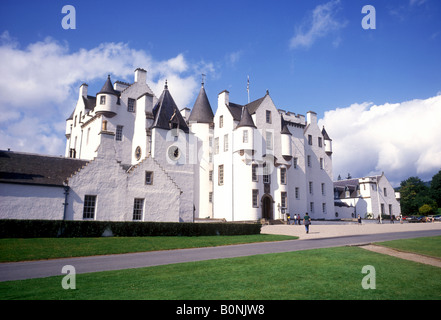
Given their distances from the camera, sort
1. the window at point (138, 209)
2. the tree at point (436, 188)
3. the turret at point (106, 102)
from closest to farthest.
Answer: the window at point (138, 209) → the turret at point (106, 102) → the tree at point (436, 188)

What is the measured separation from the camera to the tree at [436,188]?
9812cm

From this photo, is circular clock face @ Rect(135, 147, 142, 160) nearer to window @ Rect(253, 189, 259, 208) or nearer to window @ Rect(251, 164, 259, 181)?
window @ Rect(251, 164, 259, 181)

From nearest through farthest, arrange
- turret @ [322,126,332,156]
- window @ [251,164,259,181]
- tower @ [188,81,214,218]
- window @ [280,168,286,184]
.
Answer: window @ [251,164,259,181], tower @ [188,81,214,218], window @ [280,168,286,184], turret @ [322,126,332,156]

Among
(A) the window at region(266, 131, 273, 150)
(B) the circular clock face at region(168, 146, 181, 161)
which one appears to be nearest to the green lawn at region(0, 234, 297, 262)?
(B) the circular clock face at region(168, 146, 181, 161)

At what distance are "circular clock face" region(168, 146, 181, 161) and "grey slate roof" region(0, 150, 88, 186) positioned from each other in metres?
11.6

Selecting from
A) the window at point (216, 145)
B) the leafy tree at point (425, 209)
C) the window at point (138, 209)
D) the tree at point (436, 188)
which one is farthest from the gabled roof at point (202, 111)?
the tree at point (436, 188)

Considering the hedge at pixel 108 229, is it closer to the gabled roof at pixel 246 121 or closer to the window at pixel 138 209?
the window at pixel 138 209

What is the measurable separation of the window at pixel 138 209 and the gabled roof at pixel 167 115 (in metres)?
11.4

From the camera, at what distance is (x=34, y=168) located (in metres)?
25.4

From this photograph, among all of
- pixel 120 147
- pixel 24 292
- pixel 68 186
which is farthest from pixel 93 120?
pixel 24 292

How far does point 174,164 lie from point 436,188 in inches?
3969

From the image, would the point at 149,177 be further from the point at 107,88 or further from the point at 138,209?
the point at 107,88

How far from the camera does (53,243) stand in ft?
61.1

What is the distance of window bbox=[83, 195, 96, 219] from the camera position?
25938 mm
